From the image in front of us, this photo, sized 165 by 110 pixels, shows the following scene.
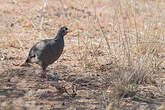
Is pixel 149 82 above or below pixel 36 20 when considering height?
below

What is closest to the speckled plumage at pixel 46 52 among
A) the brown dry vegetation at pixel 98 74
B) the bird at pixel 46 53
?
the bird at pixel 46 53

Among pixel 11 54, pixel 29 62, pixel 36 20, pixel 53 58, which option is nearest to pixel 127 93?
pixel 53 58

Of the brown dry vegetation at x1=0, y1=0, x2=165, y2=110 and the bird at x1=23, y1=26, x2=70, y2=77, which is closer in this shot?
the brown dry vegetation at x1=0, y1=0, x2=165, y2=110

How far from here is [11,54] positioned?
674cm

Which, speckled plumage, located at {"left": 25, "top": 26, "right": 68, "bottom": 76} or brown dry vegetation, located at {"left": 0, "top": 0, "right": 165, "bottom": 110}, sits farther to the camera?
speckled plumage, located at {"left": 25, "top": 26, "right": 68, "bottom": 76}

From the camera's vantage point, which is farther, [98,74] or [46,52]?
[98,74]

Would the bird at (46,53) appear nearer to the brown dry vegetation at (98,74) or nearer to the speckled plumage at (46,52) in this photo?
the speckled plumage at (46,52)

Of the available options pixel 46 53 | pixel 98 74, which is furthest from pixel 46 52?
pixel 98 74

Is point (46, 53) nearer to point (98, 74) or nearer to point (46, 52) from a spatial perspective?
point (46, 52)

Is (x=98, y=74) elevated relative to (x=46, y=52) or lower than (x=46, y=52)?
lower

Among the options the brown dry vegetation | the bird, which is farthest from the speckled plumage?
the brown dry vegetation

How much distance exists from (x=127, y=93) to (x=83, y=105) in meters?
0.62

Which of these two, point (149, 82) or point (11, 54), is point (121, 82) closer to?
point (149, 82)

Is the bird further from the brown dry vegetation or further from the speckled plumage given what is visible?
the brown dry vegetation
